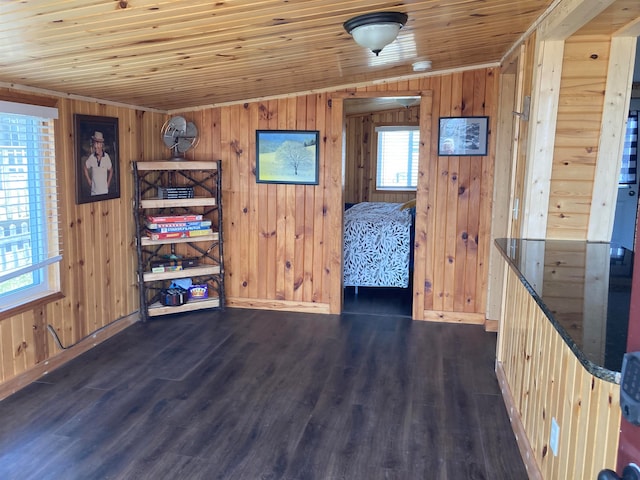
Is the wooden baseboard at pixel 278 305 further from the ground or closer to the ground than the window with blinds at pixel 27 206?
closer to the ground

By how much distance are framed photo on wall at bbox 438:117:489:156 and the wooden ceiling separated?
0.47 meters

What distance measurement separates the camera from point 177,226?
15.6 ft

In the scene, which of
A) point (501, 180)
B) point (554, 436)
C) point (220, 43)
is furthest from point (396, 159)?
point (554, 436)

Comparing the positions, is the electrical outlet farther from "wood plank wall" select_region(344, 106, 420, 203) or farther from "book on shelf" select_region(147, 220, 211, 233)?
"wood plank wall" select_region(344, 106, 420, 203)

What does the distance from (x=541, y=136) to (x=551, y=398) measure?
60.4 inches

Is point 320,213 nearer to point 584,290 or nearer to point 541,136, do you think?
point 541,136

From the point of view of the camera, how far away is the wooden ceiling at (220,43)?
2.04 m

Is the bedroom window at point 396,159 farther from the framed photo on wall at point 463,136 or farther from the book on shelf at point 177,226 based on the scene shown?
the book on shelf at point 177,226

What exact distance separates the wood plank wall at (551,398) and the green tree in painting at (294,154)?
2.23m

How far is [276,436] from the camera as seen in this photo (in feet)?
9.26

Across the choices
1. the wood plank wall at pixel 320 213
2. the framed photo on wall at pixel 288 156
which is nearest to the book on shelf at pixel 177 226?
the wood plank wall at pixel 320 213

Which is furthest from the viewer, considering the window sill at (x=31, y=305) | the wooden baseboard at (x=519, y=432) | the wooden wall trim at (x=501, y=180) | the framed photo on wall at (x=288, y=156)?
the framed photo on wall at (x=288, y=156)

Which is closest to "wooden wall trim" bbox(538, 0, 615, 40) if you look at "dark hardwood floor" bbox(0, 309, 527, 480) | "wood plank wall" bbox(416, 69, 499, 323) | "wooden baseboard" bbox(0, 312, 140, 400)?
"wood plank wall" bbox(416, 69, 499, 323)

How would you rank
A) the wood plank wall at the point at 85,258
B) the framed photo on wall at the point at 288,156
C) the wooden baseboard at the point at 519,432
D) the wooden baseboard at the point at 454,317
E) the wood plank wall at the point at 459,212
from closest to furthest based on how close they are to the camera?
the wooden baseboard at the point at 519,432
the wood plank wall at the point at 85,258
the wood plank wall at the point at 459,212
the wooden baseboard at the point at 454,317
the framed photo on wall at the point at 288,156
